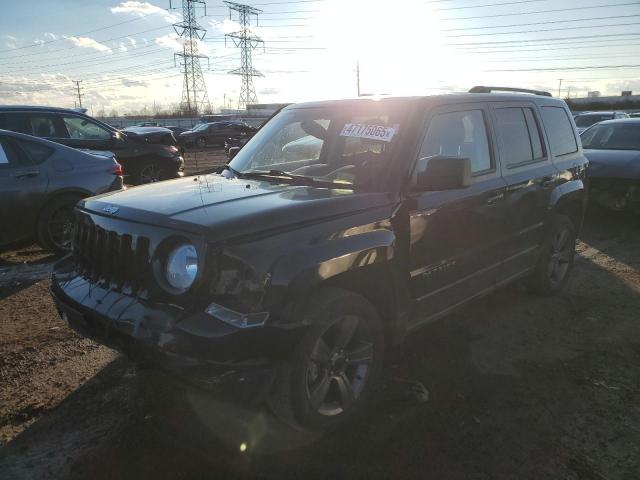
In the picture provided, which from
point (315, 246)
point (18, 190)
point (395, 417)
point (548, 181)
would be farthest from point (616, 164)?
point (18, 190)

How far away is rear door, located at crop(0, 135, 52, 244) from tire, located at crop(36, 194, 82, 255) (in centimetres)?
10

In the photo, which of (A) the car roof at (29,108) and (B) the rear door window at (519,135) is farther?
(A) the car roof at (29,108)

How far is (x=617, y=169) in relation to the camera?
8.22 meters

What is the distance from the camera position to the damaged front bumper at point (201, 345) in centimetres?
232

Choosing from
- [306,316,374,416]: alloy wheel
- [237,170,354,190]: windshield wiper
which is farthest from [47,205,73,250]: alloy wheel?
[306,316,374,416]: alloy wheel

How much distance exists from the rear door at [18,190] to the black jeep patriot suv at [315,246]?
3132 mm

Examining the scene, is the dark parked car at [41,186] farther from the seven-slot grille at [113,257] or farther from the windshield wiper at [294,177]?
the windshield wiper at [294,177]

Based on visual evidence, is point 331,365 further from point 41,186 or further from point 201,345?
point 41,186

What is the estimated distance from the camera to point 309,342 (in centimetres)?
260

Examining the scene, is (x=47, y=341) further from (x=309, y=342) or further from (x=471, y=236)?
(x=471, y=236)

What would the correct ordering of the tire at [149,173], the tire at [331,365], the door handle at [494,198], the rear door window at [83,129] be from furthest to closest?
1. the tire at [149,173]
2. the rear door window at [83,129]
3. the door handle at [494,198]
4. the tire at [331,365]

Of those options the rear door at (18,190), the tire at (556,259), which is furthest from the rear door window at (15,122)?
the tire at (556,259)

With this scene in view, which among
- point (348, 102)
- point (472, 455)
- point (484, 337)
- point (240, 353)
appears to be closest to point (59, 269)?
point (240, 353)

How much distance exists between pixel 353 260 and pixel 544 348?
7.29 feet
